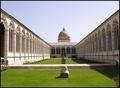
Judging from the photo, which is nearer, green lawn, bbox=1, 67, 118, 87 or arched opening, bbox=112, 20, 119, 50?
green lawn, bbox=1, 67, 118, 87

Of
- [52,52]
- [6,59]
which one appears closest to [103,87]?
[6,59]

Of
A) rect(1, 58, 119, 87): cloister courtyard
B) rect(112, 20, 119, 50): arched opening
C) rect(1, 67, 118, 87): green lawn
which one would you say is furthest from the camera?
rect(112, 20, 119, 50): arched opening

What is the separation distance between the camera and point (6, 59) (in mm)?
26234

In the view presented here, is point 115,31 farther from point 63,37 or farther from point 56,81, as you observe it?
point 63,37

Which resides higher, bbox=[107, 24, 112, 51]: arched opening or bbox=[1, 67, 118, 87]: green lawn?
bbox=[107, 24, 112, 51]: arched opening

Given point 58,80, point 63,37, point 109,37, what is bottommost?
point 58,80

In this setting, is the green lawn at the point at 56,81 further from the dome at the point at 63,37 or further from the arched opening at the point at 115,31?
the dome at the point at 63,37

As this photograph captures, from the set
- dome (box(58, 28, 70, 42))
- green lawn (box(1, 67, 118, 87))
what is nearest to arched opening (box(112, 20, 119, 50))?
green lawn (box(1, 67, 118, 87))

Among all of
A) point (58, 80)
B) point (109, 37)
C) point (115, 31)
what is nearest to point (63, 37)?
point (109, 37)

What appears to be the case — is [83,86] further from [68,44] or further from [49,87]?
[68,44]

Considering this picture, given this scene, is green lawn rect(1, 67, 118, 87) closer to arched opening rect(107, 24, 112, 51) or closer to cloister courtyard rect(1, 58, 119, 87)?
cloister courtyard rect(1, 58, 119, 87)

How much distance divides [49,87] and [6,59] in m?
14.8

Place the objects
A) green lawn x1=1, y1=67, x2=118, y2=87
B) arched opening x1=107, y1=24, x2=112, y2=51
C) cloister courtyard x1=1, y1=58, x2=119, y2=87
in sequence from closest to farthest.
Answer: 1. green lawn x1=1, y1=67, x2=118, y2=87
2. cloister courtyard x1=1, y1=58, x2=119, y2=87
3. arched opening x1=107, y1=24, x2=112, y2=51

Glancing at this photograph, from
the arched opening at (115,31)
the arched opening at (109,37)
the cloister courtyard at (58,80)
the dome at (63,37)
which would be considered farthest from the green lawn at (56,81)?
the dome at (63,37)
